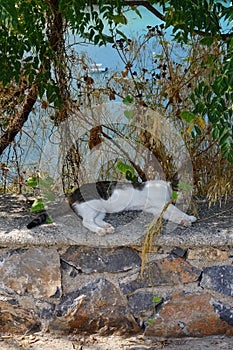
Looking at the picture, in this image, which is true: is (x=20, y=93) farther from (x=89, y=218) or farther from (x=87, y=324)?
(x=87, y=324)

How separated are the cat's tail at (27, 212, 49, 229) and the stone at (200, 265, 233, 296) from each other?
0.87 m

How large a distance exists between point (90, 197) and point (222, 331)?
987mm

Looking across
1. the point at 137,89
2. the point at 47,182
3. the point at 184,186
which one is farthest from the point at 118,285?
the point at 137,89

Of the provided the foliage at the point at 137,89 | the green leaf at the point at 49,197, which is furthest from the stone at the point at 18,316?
the foliage at the point at 137,89

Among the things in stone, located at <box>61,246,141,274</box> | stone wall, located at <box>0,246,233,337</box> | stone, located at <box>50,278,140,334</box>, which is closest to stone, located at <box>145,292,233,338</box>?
stone wall, located at <box>0,246,233,337</box>

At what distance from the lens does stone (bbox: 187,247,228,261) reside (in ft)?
8.90

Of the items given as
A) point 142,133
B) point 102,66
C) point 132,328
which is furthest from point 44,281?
point 102,66

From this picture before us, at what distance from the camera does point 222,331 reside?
2.76m

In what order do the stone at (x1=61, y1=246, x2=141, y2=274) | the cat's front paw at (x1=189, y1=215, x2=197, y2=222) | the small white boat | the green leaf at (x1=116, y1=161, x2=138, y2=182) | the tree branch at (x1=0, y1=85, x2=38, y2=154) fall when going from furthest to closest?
1. the small white boat
2. the tree branch at (x1=0, y1=85, x2=38, y2=154)
3. the green leaf at (x1=116, y1=161, x2=138, y2=182)
4. the cat's front paw at (x1=189, y1=215, x2=197, y2=222)
5. the stone at (x1=61, y1=246, x2=141, y2=274)

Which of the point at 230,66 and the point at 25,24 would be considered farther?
the point at 25,24

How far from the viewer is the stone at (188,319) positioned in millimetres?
2725

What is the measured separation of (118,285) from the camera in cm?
272

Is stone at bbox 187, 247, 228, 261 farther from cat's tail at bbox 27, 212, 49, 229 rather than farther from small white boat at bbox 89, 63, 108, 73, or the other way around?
small white boat at bbox 89, 63, 108, 73

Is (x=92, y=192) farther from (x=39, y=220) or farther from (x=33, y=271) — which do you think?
(x=33, y=271)
